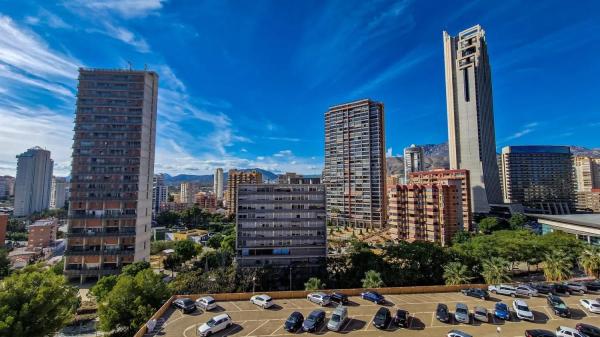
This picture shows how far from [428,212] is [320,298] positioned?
235 feet

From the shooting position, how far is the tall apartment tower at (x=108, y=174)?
6500 cm

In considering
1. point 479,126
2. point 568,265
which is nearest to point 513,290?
point 568,265

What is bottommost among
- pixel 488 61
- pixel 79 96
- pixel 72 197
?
pixel 72 197

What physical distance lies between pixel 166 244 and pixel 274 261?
55.5 meters

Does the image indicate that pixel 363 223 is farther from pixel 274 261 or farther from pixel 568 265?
pixel 568 265

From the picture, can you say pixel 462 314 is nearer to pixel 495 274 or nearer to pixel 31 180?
pixel 495 274

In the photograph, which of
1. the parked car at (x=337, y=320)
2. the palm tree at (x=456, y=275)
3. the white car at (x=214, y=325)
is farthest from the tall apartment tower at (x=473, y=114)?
the white car at (x=214, y=325)

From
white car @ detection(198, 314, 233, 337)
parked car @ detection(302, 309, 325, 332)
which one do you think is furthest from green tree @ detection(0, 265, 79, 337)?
parked car @ detection(302, 309, 325, 332)

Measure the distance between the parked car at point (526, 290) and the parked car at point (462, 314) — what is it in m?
10.5

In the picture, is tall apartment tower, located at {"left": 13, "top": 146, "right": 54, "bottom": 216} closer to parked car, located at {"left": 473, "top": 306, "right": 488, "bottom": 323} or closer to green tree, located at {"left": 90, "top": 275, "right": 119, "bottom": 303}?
green tree, located at {"left": 90, "top": 275, "right": 119, "bottom": 303}

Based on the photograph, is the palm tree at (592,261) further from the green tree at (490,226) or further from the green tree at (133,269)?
the green tree at (133,269)

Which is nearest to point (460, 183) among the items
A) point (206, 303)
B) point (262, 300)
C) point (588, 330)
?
point (588, 330)

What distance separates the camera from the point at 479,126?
13138 cm

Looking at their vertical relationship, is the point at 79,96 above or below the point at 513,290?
above
